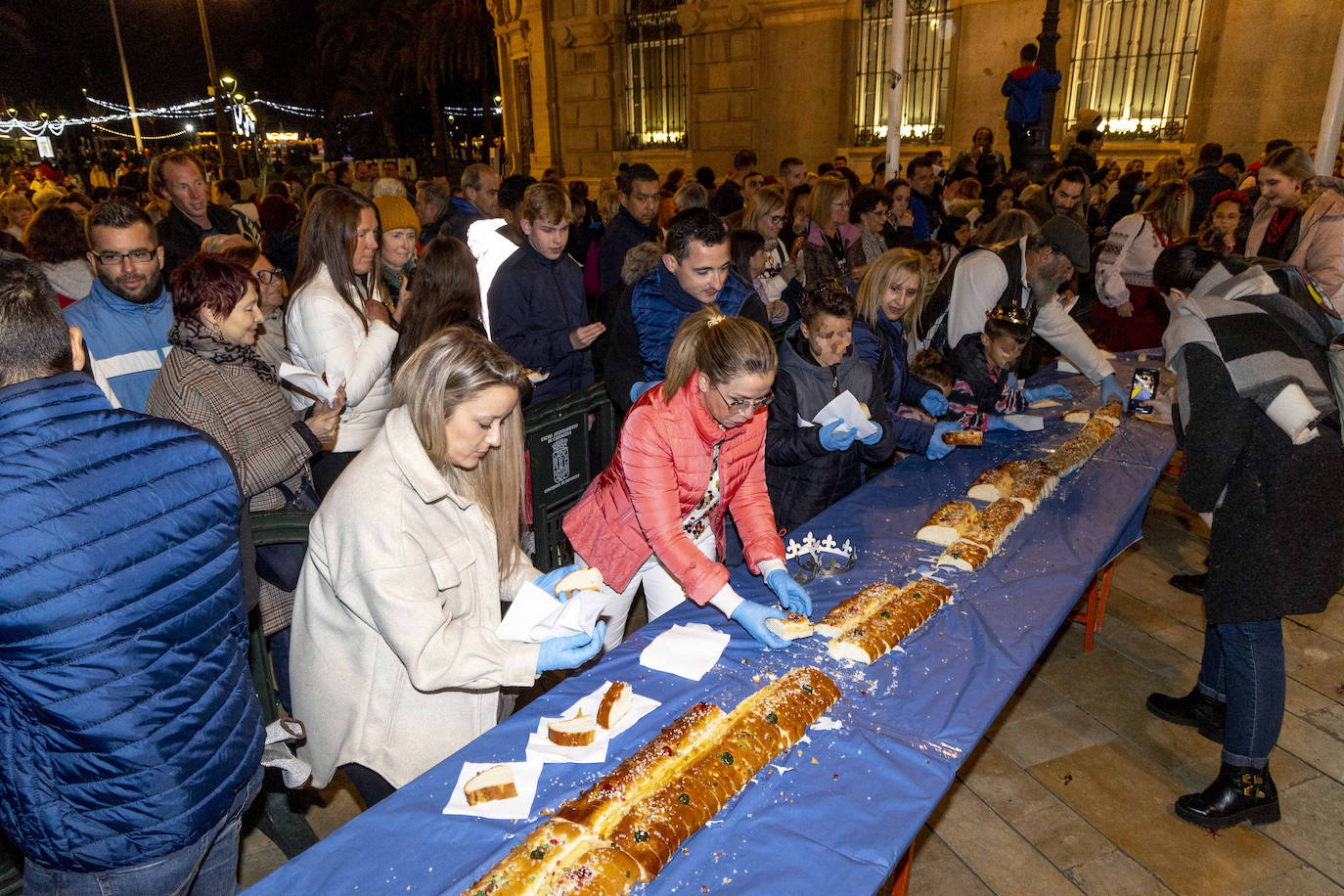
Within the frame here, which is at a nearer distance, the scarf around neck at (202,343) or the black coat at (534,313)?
the scarf around neck at (202,343)

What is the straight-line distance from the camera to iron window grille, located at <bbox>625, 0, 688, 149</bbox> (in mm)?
17391

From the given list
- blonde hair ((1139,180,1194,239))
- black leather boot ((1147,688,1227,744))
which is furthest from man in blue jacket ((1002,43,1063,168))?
black leather boot ((1147,688,1227,744))

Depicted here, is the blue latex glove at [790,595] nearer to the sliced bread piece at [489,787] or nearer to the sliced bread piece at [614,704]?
the sliced bread piece at [614,704]

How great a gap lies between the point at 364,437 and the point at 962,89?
44.7 ft

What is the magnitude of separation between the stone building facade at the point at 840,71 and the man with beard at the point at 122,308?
13779 millimetres

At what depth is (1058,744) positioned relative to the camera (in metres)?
3.74

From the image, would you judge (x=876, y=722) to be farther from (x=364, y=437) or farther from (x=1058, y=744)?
(x=364, y=437)

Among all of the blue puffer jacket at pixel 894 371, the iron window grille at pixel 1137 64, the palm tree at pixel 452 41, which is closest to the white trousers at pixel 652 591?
the blue puffer jacket at pixel 894 371

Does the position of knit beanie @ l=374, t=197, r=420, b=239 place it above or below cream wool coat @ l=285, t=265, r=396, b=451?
above

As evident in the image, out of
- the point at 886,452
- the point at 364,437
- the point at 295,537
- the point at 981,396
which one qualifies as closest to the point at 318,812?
the point at 295,537

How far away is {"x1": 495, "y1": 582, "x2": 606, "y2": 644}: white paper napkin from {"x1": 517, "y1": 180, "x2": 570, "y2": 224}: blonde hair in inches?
112

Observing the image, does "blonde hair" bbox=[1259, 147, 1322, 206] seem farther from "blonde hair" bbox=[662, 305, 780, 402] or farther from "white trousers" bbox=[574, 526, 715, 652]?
"white trousers" bbox=[574, 526, 715, 652]

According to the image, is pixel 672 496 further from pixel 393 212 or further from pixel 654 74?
pixel 654 74

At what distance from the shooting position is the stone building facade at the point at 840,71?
38.5ft
